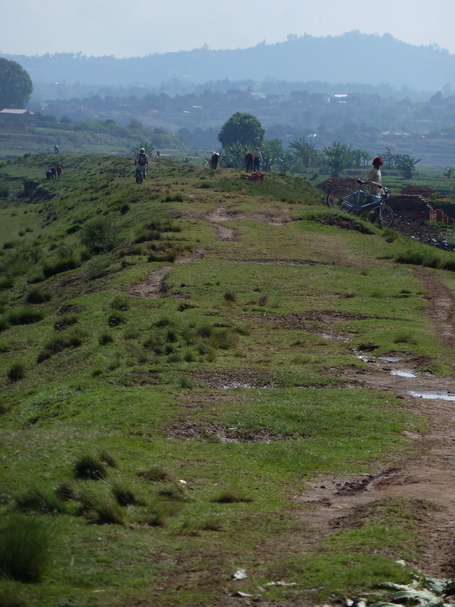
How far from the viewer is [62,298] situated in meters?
23.4

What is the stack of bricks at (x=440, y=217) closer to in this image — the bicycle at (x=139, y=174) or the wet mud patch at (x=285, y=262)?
the bicycle at (x=139, y=174)

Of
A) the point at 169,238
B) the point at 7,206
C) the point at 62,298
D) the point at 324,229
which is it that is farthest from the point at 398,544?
the point at 7,206

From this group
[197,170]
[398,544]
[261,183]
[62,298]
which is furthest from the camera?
[197,170]

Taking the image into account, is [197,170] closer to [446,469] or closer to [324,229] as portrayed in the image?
[324,229]

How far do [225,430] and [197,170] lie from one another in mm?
47501

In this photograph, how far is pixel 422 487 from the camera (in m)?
7.71

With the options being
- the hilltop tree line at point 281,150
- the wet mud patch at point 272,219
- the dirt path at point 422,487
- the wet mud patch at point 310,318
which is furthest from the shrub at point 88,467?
the hilltop tree line at point 281,150

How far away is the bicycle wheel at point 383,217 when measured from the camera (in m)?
30.0

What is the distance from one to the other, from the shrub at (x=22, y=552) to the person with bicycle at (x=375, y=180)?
23.0 metres

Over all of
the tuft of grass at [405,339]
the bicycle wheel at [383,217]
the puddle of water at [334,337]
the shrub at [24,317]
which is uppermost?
the bicycle wheel at [383,217]

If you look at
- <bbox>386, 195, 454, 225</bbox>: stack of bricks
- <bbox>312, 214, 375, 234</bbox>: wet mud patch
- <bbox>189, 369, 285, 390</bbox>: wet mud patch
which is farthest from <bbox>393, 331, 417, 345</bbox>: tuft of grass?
<bbox>386, 195, 454, 225</bbox>: stack of bricks

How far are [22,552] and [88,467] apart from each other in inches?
83.4

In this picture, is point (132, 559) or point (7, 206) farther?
point (7, 206)

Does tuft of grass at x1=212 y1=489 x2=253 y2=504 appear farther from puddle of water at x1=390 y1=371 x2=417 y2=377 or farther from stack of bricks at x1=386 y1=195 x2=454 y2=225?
stack of bricks at x1=386 y1=195 x2=454 y2=225
